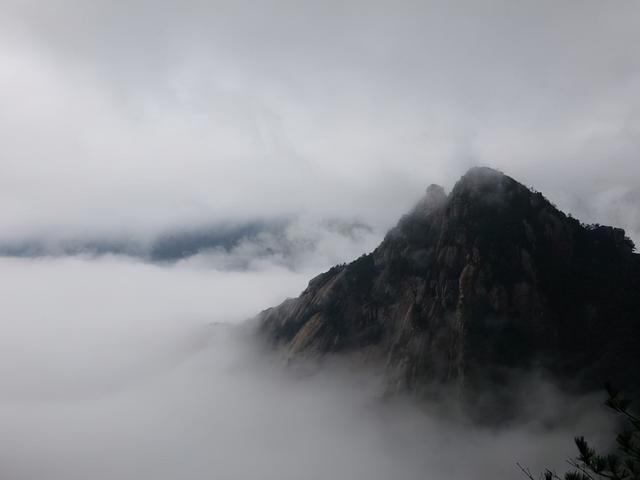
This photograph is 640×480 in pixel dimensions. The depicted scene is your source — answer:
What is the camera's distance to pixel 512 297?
14900 centimetres

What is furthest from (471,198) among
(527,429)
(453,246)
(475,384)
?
(527,429)

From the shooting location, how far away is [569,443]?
12725 centimetres

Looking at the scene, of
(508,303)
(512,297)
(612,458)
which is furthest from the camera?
(512,297)

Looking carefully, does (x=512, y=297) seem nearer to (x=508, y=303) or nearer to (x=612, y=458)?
(x=508, y=303)

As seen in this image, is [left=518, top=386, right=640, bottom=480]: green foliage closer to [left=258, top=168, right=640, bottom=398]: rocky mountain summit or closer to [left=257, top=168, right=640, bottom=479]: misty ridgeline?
[left=258, top=168, right=640, bottom=398]: rocky mountain summit

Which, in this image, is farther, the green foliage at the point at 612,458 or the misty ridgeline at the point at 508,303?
the misty ridgeline at the point at 508,303

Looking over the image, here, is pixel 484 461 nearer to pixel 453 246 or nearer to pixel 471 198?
pixel 453 246

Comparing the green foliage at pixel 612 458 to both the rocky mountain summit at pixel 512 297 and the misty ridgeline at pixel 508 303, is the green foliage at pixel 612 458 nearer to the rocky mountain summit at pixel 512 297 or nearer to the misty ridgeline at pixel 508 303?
the rocky mountain summit at pixel 512 297

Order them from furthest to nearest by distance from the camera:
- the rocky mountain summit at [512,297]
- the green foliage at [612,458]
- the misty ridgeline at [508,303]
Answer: the rocky mountain summit at [512,297] < the misty ridgeline at [508,303] < the green foliage at [612,458]

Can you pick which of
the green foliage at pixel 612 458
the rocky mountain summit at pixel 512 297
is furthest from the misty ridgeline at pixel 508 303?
the green foliage at pixel 612 458

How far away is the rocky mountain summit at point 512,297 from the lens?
145000mm

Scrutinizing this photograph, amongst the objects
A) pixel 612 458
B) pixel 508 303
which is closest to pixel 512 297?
Result: pixel 508 303

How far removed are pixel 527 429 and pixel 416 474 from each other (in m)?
38.0

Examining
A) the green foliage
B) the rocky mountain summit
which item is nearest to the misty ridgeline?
the rocky mountain summit
